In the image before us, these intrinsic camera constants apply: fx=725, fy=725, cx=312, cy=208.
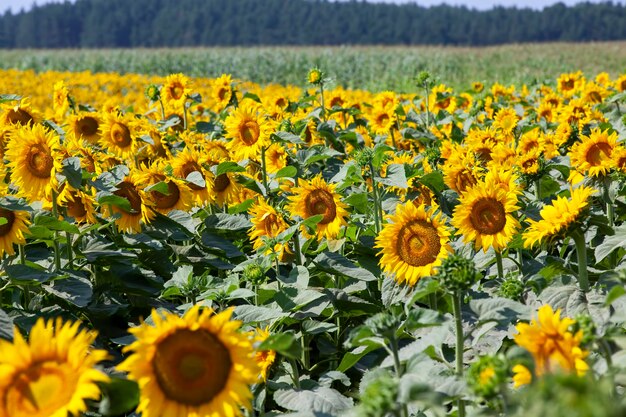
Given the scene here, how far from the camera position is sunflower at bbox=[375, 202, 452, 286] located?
2732 mm

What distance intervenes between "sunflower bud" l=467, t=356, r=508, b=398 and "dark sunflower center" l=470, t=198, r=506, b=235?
4.18ft

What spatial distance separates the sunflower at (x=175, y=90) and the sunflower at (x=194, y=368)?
13.8ft

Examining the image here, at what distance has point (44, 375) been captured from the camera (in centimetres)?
152

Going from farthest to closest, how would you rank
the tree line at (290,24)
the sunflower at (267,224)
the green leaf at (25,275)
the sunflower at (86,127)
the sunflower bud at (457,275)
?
the tree line at (290,24), the sunflower at (86,127), the sunflower at (267,224), the green leaf at (25,275), the sunflower bud at (457,275)

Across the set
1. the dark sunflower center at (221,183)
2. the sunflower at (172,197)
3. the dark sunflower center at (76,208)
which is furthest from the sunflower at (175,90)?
the dark sunflower center at (76,208)

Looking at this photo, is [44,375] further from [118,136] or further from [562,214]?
[118,136]

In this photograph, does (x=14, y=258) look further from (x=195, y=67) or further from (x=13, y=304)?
(x=195, y=67)

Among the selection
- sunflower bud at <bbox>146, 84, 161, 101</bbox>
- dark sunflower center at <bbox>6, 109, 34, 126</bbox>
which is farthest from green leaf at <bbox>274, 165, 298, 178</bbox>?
sunflower bud at <bbox>146, 84, 161, 101</bbox>

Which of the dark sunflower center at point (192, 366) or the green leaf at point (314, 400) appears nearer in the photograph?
the dark sunflower center at point (192, 366)

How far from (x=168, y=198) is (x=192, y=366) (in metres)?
2.03

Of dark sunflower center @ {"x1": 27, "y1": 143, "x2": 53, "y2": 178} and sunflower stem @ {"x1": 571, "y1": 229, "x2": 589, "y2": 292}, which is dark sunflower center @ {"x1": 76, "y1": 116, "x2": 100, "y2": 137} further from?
sunflower stem @ {"x1": 571, "y1": 229, "x2": 589, "y2": 292}

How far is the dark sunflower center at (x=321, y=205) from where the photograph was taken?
334cm

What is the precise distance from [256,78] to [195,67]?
309 centimetres

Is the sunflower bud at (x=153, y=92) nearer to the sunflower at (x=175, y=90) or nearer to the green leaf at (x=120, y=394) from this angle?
the sunflower at (x=175, y=90)
